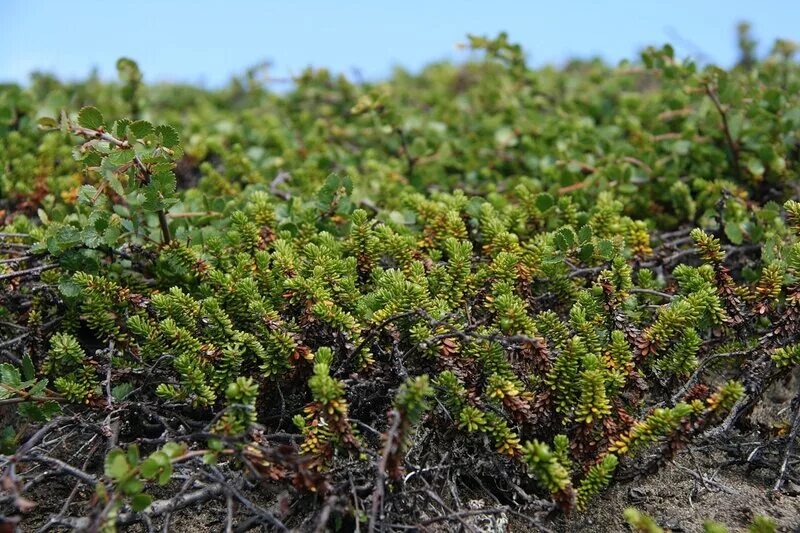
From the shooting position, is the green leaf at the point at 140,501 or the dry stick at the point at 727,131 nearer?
the green leaf at the point at 140,501

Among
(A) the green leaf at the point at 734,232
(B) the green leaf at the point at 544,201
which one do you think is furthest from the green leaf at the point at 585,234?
(A) the green leaf at the point at 734,232

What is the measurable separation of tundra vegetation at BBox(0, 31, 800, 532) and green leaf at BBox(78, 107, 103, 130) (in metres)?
0.01

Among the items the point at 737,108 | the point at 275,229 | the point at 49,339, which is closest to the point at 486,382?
the point at 275,229

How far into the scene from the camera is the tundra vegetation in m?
1.96

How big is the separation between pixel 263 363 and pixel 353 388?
0.28 m

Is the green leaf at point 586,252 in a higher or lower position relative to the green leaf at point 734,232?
lower

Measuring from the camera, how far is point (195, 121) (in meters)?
4.21

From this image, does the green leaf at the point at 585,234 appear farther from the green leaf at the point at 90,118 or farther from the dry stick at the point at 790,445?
the green leaf at the point at 90,118

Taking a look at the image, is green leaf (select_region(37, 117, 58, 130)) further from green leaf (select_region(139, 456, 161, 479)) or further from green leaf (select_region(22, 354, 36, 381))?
green leaf (select_region(139, 456, 161, 479))

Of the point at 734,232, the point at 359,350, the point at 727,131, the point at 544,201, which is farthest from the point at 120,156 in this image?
the point at 727,131

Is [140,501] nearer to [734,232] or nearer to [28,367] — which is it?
[28,367]

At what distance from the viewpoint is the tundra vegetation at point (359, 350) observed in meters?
1.96

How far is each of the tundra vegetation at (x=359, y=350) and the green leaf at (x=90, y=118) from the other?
0.5 inches

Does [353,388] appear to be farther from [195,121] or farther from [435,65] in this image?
[435,65]
